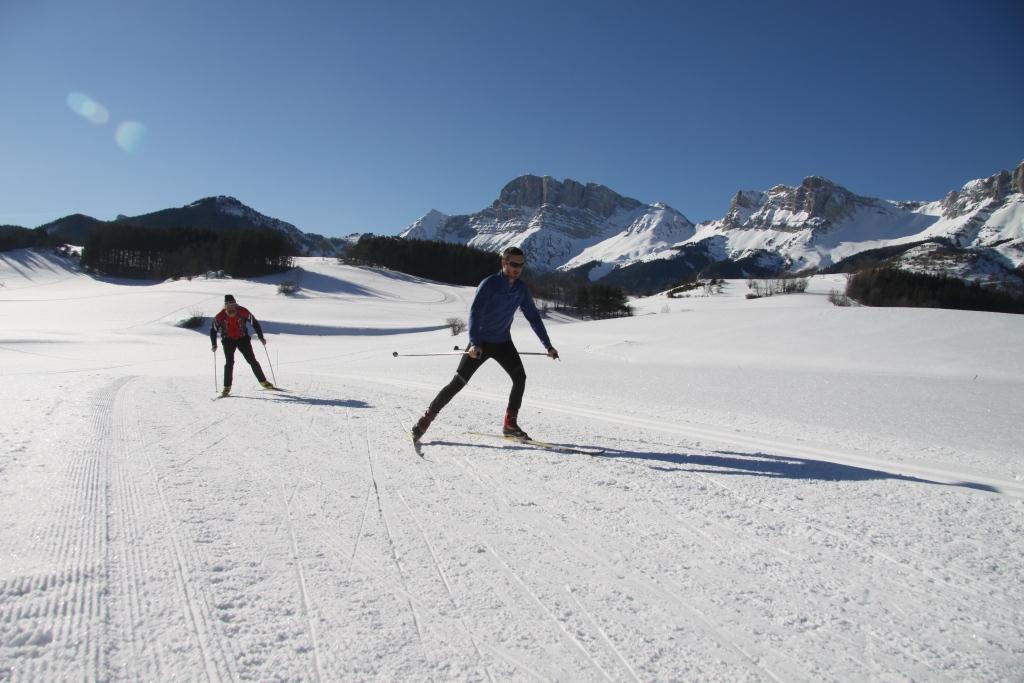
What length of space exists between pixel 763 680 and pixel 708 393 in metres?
7.78

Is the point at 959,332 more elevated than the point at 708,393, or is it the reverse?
the point at 959,332

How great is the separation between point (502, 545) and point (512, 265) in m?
3.36

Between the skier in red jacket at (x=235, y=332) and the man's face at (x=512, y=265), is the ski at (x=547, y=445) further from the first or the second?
the skier in red jacket at (x=235, y=332)

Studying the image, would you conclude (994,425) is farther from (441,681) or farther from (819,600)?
(441,681)

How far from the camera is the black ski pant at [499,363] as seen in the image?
545 centimetres

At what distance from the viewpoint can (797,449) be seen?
17.1ft

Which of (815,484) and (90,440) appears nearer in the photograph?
(815,484)

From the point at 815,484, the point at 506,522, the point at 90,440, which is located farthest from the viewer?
the point at 90,440

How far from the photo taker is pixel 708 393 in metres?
9.09

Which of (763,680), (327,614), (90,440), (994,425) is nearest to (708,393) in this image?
(994,425)

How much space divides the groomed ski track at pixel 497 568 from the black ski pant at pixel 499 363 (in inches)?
39.7

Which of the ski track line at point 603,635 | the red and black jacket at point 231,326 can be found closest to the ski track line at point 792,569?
the ski track line at point 603,635

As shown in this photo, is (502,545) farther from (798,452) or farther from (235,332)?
(235,332)


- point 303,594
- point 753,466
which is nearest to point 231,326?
point 303,594
